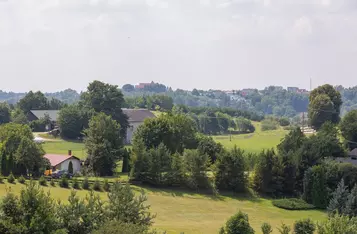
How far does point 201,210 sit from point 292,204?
9583mm

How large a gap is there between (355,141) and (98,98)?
4017 centimetres

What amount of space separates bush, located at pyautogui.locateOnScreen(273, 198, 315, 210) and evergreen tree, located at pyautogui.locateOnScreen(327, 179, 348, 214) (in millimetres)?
2122

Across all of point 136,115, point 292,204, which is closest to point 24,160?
point 292,204

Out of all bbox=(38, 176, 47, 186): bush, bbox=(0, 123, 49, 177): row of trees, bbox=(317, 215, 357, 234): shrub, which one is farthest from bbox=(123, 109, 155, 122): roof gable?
bbox=(317, 215, 357, 234): shrub

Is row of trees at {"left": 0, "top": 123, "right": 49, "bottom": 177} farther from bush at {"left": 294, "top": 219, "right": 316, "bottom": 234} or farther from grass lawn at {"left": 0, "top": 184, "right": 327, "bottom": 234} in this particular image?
bush at {"left": 294, "top": 219, "right": 316, "bottom": 234}

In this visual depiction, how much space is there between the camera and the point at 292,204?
49.9 m

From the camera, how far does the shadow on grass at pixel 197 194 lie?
5050cm

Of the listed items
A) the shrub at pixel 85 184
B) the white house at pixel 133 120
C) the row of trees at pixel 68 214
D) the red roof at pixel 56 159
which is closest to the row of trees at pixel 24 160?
the red roof at pixel 56 159

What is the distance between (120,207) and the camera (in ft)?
89.0

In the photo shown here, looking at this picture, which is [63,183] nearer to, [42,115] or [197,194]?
[197,194]

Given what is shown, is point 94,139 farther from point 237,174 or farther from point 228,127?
point 228,127

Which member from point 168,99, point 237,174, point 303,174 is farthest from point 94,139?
point 168,99

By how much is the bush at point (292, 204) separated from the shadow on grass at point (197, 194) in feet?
7.00

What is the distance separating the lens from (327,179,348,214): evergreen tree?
48181 millimetres
